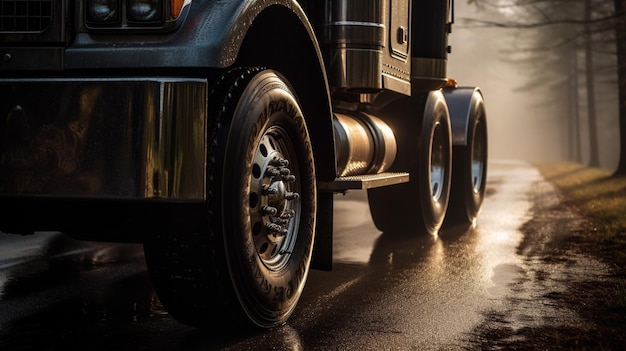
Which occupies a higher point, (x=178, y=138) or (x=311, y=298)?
(x=178, y=138)

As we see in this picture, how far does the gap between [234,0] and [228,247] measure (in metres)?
0.99

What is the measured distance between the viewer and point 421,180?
8469 millimetres

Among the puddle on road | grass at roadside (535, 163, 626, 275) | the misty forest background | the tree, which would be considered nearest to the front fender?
the puddle on road

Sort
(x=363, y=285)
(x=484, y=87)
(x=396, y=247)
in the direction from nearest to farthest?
(x=363, y=285) → (x=396, y=247) → (x=484, y=87)

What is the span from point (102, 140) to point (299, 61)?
61.9 inches

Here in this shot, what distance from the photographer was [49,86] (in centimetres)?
381

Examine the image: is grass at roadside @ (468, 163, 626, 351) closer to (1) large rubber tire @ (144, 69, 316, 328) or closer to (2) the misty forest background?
(1) large rubber tire @ (144, 69, 316, 328)

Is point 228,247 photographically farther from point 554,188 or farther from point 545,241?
point 554,188

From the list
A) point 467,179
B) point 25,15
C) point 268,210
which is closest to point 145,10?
point 25,15

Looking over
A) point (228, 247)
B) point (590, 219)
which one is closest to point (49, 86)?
point (228, 247)

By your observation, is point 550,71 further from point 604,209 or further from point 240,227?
point 240,227

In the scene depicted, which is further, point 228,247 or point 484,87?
point 484,87

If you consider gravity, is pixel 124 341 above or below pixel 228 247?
below

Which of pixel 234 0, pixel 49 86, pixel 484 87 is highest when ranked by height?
pixel 484 87
